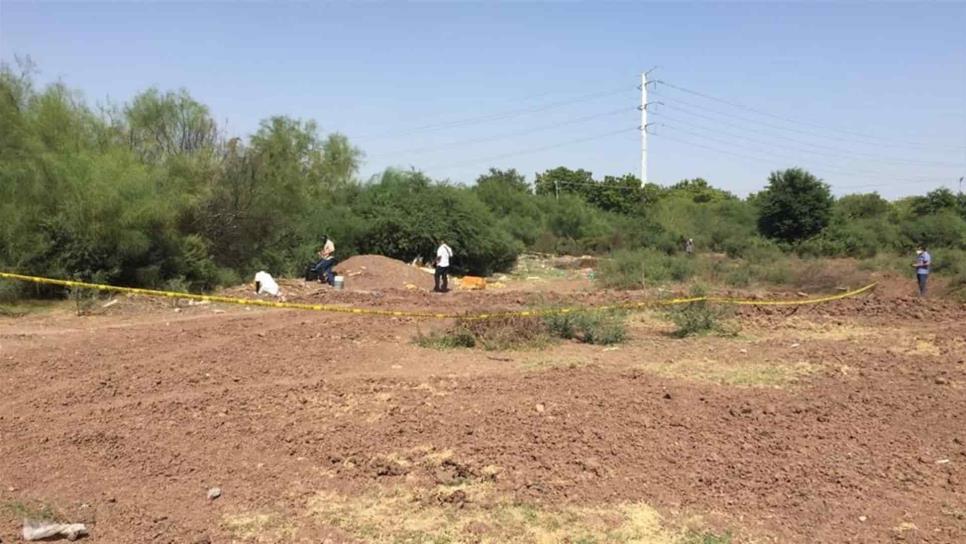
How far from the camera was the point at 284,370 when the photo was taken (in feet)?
30.5

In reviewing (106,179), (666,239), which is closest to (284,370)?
(106,179)

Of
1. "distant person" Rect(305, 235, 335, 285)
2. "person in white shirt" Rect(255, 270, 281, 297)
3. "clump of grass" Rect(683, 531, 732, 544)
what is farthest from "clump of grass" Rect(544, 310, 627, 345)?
"distant person" Rect(305, 235, 335, 285)

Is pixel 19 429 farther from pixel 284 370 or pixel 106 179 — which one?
pixel 106 179

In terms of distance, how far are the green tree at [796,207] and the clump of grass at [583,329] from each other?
33701 mm

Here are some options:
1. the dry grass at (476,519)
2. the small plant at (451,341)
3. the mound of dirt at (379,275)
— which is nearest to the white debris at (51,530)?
the dry grass at (476,519)

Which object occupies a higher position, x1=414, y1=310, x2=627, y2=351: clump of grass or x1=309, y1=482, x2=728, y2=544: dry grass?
x1=414, y1=310, x2=627, y2=351: clump of grass

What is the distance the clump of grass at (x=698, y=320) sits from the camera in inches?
532

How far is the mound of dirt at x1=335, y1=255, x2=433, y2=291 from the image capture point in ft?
76.9

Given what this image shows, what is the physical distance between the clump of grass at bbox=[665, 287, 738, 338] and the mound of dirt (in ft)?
33.1

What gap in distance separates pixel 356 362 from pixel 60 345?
4.35 meters

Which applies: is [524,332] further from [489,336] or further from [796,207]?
[796,207]

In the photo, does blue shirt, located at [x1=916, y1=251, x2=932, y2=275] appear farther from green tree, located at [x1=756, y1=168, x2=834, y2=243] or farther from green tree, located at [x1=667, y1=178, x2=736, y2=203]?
green tree, located at [x1=667, y1=178, x2=736, y2=203]

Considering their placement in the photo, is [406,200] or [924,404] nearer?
[924,404]

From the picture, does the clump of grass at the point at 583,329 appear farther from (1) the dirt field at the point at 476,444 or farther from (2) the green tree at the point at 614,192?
(2) the green tree at the point at 614,192
